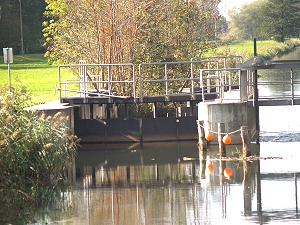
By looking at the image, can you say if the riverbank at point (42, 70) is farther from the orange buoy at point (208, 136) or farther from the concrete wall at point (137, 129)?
the orange buoy at point (208, 136)

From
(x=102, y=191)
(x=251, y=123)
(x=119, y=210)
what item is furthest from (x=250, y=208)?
(x=251, y=123)

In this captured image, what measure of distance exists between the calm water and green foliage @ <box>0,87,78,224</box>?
68 cm

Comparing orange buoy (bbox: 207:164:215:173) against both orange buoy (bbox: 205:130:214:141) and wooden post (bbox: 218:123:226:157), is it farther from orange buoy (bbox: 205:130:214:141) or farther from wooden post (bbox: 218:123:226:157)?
orange buoy (bbox: 205:130:214:141)

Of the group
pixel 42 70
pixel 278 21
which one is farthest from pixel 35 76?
pixel 278 21

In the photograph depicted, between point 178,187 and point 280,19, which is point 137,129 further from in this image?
point 280,19

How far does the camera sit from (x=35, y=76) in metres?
62.6

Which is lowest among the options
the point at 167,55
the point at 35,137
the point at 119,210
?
the point at 119,210

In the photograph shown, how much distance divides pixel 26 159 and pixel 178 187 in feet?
13.0

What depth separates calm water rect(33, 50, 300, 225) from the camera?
56.7 feet

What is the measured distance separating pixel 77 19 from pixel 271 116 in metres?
10.6

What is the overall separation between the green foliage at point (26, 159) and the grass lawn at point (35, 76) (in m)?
16.2

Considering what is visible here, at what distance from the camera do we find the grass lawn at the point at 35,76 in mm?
43331

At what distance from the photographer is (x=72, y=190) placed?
20.9m

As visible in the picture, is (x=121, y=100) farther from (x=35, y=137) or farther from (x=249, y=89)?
(x=35, y=137)
